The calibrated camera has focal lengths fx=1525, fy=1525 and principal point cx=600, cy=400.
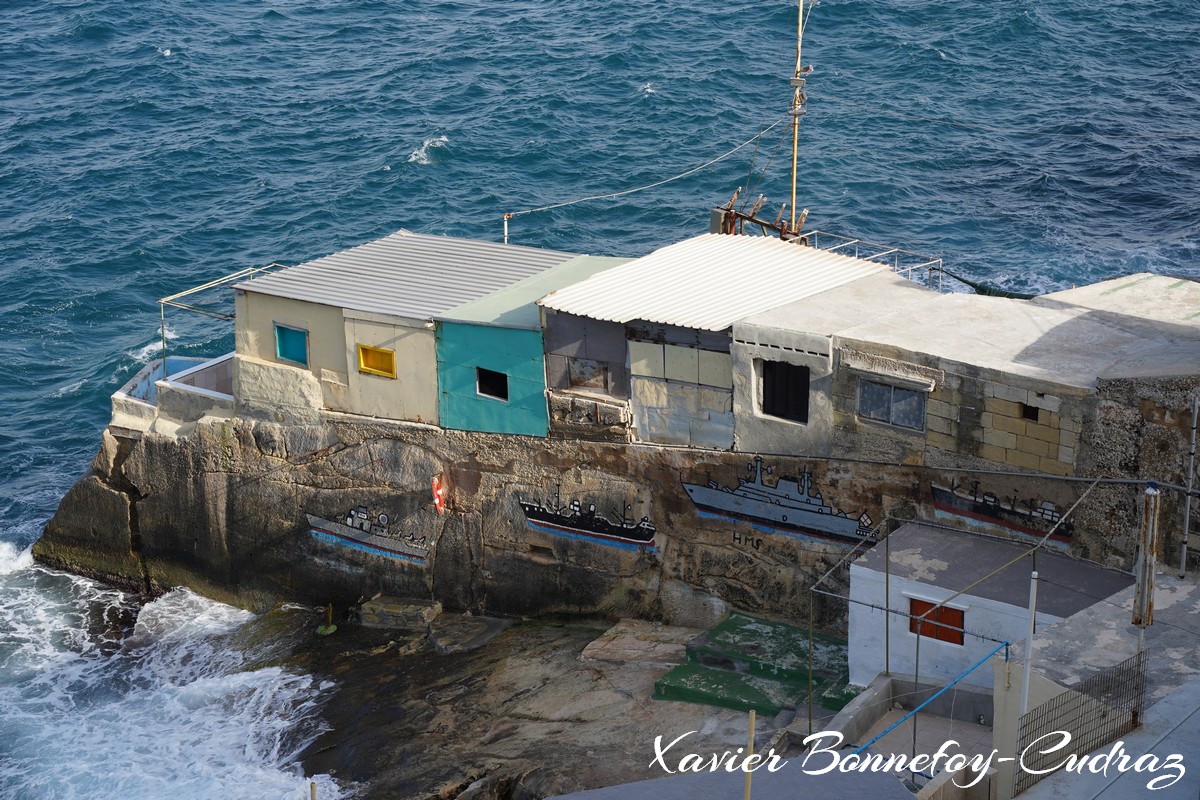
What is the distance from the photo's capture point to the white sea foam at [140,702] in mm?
34875

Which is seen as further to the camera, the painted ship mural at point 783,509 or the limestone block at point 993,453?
the painted ship mural at point 783,509

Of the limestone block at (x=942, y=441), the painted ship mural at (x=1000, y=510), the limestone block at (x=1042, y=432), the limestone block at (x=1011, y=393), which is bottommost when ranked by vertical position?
the painted ship mural at (x=1000, y=510)

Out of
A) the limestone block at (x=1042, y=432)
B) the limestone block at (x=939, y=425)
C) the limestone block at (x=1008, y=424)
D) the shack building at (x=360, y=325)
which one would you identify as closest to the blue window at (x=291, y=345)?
the shack building at (x=360, y=325)

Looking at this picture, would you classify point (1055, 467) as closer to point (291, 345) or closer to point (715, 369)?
point (715, 369)

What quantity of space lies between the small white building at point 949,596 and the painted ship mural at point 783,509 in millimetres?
1629

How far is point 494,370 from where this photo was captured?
37.7m

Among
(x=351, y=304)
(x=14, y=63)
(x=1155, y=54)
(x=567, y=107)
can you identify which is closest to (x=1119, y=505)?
(x=351, y=304)

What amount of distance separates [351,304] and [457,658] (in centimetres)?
936

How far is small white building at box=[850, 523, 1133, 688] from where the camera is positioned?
102ft

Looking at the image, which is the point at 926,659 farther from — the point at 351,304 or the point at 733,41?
the point at 733,41

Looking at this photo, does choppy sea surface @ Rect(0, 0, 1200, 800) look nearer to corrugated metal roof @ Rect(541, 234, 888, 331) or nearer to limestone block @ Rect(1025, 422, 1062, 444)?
corrugated metal roof @ Rect(541, 234, 888, 331)

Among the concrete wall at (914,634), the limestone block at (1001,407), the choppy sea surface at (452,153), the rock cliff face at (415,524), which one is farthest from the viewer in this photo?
the choppy sea surface at (452,153)

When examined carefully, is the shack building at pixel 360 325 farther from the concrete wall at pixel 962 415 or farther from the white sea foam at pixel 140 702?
the concrete wall at pixel 962 415

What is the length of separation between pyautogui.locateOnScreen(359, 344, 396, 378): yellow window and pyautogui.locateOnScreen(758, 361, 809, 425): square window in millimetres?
9723
